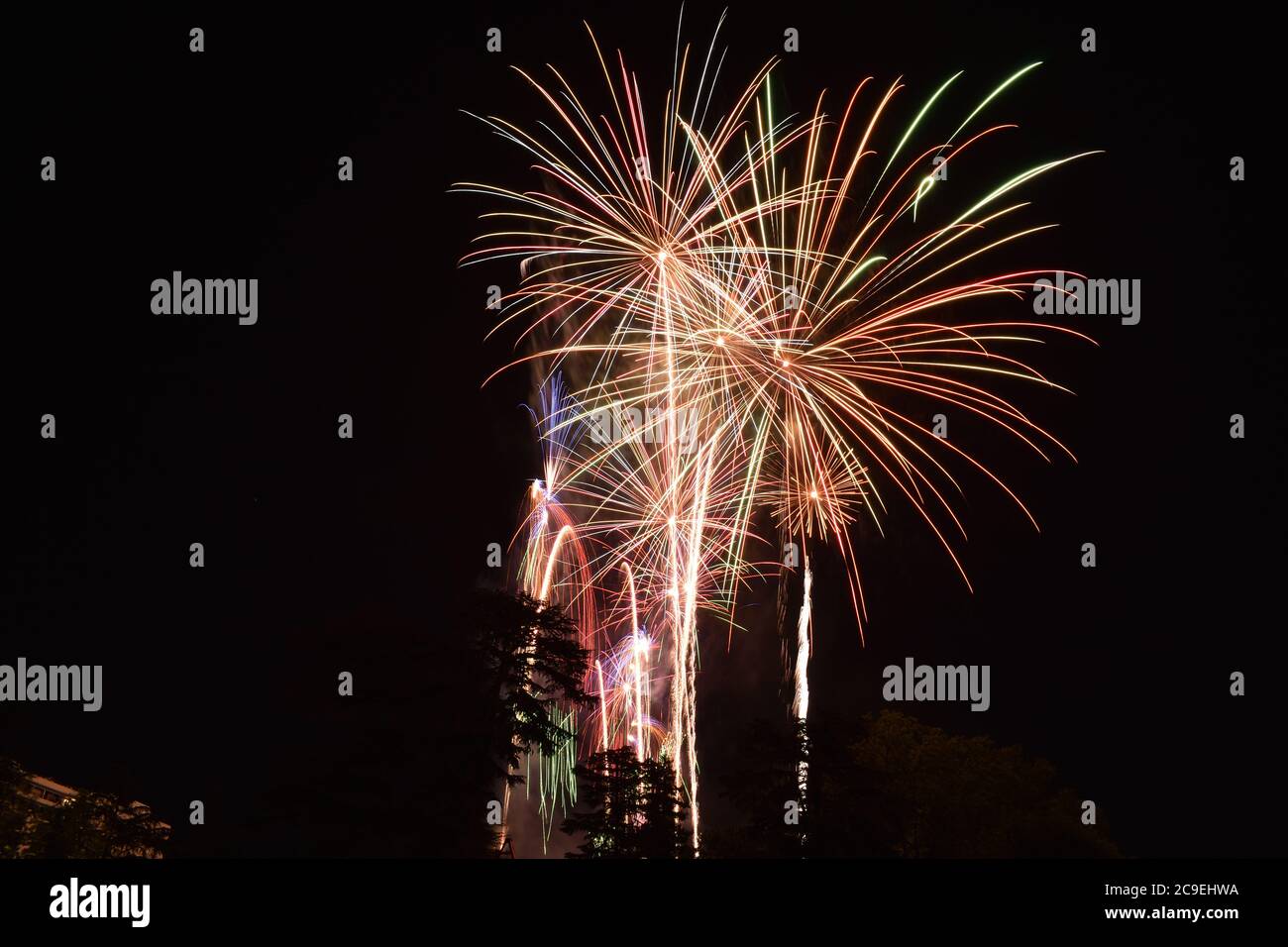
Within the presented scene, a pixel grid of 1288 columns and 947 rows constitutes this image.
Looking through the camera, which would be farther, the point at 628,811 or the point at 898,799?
the point at 898,799

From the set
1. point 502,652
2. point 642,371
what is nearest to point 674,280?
point 642,371

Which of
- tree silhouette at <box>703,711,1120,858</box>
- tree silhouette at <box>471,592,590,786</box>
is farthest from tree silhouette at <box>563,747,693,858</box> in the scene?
tree silhouette at <box>703,711,1120,858</box>

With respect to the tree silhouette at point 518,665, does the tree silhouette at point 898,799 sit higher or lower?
lower

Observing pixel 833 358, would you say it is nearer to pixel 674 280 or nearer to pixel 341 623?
pixel 674 280

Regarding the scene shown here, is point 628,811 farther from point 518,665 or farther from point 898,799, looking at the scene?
point 898,799

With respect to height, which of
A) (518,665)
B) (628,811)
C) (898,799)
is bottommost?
(898,799)

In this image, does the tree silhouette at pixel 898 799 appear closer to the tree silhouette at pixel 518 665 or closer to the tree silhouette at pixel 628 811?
the tree silhouette at pixel 628 811

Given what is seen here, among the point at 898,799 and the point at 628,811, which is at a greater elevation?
the point at 628,811

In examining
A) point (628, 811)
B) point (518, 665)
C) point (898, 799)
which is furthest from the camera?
point (898, 799)

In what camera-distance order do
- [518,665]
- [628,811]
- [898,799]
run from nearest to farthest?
[628,811]
[518,665]
[898,799]

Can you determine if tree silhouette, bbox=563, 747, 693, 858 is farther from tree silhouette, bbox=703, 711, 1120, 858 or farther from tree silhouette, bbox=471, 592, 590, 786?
tree silhouette, bbox=703, 711, 1120, 858

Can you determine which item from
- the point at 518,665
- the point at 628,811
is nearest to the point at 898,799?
the point at 628,811

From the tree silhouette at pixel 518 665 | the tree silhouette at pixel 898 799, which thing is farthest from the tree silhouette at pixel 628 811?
the tree silhouette at pixel 898 799
